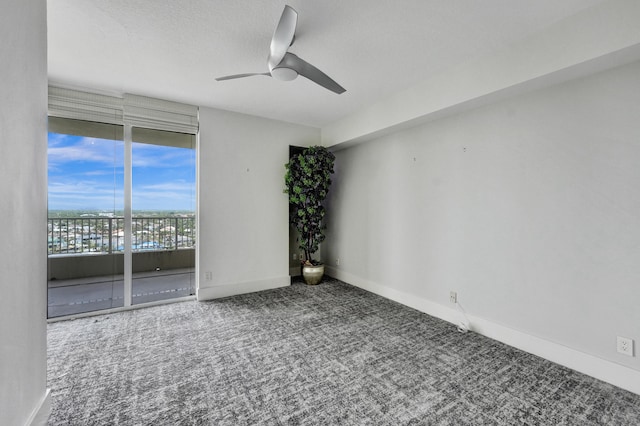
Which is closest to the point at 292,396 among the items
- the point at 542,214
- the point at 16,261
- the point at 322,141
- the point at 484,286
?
the point at 16,261

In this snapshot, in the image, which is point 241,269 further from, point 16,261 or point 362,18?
point 362,18

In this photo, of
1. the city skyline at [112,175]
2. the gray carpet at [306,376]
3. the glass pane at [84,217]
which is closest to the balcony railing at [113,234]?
the glass pane at [84,217]

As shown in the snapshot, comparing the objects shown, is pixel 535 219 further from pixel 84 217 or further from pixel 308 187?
pixel 84 217

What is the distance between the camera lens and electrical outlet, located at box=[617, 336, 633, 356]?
1947 millimetres

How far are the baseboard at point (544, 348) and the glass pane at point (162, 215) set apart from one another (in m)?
3.18

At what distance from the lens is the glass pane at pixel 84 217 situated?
3240 millimetres

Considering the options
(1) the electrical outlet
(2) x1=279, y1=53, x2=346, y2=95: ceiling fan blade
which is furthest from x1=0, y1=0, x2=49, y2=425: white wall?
(1) the electrical outlet

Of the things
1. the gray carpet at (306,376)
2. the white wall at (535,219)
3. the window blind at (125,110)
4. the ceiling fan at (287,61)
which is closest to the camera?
the gray carpet at (306,376)

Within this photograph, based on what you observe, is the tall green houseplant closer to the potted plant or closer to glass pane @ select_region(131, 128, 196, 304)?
the potted plant

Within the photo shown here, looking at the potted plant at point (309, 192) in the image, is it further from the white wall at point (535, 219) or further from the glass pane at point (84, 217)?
the glass pane at point (84, 217)

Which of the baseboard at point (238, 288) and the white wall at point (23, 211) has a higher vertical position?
the white wall at point (23, 211)

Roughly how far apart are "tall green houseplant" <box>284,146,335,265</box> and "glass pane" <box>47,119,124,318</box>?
2.30m

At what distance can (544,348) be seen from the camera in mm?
2369

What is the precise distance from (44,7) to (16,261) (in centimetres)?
150
